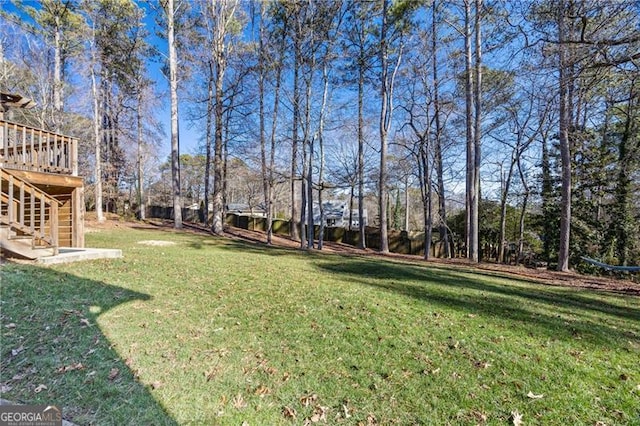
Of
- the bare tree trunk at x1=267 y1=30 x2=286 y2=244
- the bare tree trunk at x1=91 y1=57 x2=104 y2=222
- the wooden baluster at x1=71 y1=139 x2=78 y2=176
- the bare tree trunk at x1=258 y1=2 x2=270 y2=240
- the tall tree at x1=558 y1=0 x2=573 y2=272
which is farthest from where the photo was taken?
the bare tree trunk at x1=91 y1=57 x2=104 y2=222

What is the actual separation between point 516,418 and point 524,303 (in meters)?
3.53

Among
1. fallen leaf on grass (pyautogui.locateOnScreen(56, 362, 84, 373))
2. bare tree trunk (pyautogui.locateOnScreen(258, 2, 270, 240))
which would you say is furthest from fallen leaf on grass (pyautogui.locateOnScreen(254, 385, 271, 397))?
bare tree trunk (pyautogui.locateOnScreen(258, 2, 270, 240))

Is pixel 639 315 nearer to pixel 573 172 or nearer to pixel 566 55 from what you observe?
pixel 566 55

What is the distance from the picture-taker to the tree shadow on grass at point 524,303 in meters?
3.97

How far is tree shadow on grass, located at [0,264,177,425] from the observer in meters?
2.27

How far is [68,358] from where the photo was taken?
2.80 m

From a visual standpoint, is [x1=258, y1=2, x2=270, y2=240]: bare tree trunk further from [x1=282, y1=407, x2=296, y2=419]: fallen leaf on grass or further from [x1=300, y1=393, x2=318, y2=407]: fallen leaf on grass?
[x1=282, y1=407, x2=296, y2=419]: fallen leaf on grass

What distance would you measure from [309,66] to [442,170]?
27.5 feet

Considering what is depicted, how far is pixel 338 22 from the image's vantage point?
Answer: 13227 millimetres

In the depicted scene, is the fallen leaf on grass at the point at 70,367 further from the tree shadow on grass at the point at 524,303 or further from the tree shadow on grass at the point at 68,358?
the tree shadow on grass at the point at 524,303

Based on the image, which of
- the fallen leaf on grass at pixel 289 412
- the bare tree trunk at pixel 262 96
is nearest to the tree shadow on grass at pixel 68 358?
the fallen leaf on grass at pixel 289 412

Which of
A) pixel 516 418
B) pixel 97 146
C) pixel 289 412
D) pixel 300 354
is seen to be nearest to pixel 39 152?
pixel 300 354

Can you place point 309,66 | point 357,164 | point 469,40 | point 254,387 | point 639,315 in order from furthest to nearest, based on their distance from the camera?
point 357,164 < point 309,66 < point 469,40 < point 639,315 < point 254,387

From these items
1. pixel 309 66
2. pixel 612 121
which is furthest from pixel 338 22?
pixel 612 121
